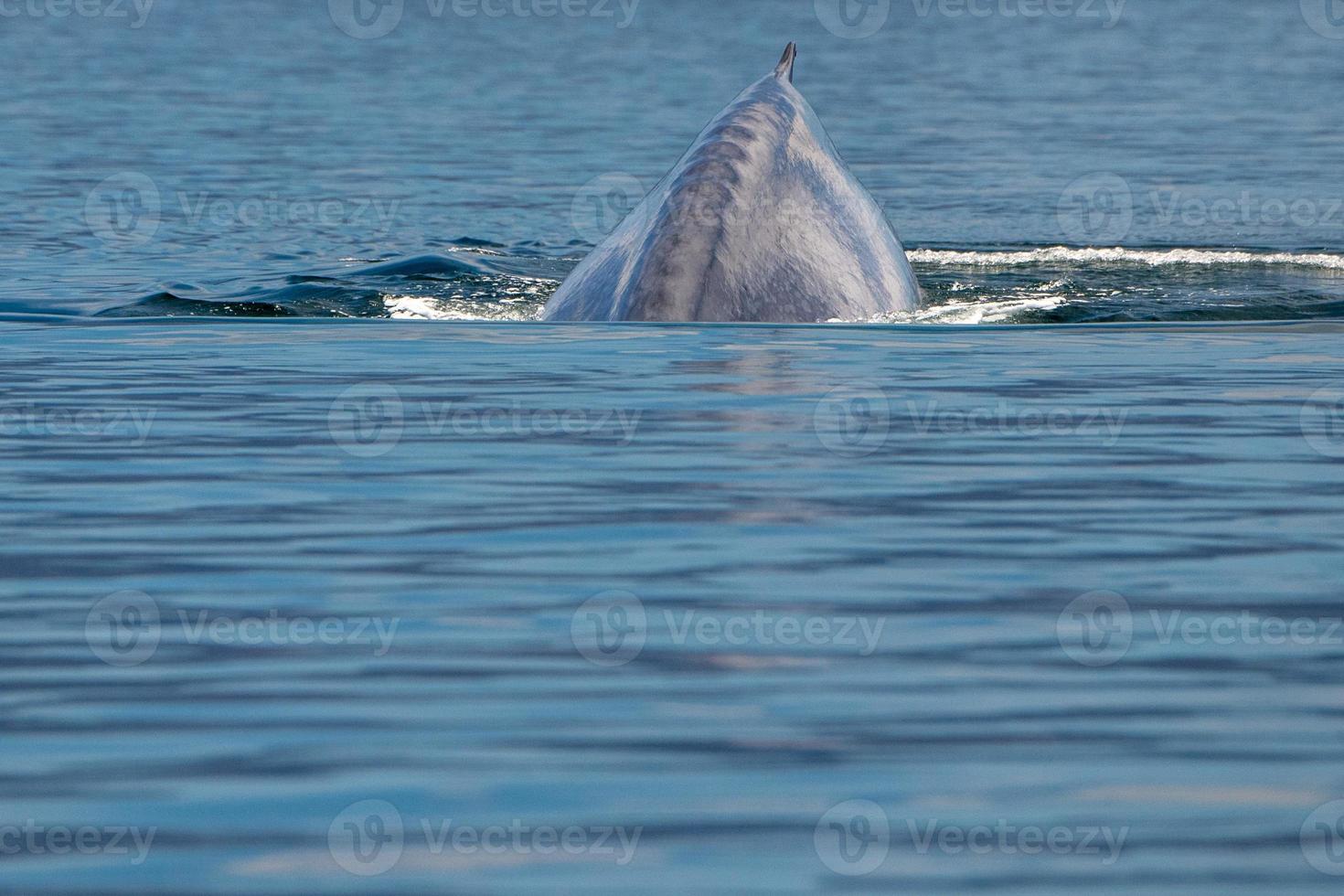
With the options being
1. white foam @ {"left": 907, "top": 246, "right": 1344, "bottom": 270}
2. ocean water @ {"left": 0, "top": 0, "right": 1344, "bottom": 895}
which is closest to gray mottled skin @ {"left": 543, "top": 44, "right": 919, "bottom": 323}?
ocean water @ {"left": 0, "top": 0, "right": 1344, "bottom": 895}

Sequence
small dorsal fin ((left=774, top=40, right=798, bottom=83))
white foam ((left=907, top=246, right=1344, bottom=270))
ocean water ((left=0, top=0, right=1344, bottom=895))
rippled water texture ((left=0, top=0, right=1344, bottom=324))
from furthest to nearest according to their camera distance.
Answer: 1. white foam ((left=907, top=246, right=1344, bottom=270))
2. rippled water texture ((left=0, top=0, right=1344, bottom=324))
3. small dorsal fin ((left=774, top=40, right=798, bottom=83))
4. ocean water ((left=0, top=0, right=1344, bottom=895))

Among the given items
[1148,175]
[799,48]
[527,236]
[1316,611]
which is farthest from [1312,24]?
[1316,611]

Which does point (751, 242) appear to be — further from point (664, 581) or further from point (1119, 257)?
point (1119, 257)

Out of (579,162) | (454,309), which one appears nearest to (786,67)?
(454,309)

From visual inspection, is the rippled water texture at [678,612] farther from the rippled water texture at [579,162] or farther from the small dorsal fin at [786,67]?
the rippled water texture at [579,162]

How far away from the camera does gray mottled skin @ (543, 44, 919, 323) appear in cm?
1174

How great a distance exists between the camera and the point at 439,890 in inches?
178

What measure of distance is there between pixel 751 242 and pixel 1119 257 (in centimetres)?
730

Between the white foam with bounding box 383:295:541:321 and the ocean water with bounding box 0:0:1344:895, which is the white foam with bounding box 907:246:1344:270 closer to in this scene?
the ocean water with bounding box 0:0:1344:895

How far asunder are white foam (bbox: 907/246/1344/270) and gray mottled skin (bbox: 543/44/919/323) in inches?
184

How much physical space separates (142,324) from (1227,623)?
28.6ft

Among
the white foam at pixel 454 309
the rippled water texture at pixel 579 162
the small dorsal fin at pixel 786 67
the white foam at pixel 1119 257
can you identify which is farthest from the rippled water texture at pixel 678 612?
the white foam at pixel 1119 257

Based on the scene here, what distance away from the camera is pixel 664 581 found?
684 centimetres

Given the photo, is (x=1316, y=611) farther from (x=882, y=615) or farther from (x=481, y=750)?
(x=481, y=750)
